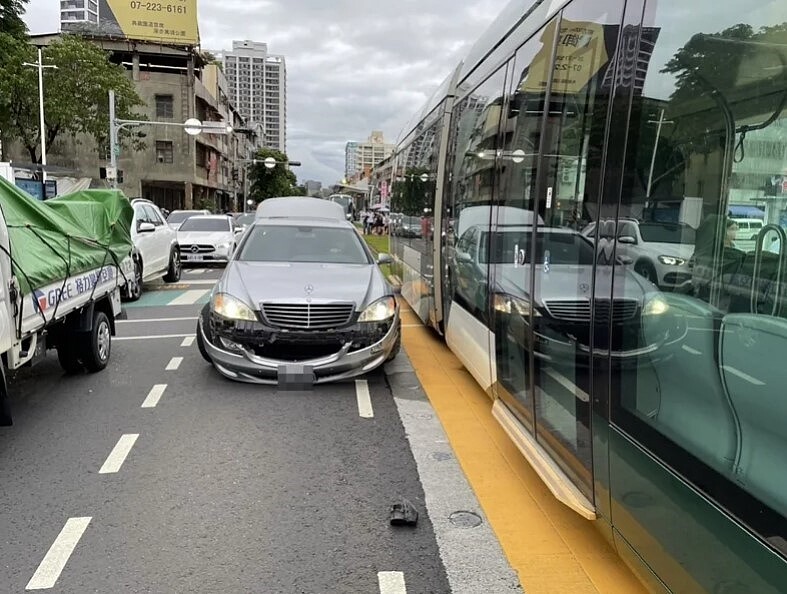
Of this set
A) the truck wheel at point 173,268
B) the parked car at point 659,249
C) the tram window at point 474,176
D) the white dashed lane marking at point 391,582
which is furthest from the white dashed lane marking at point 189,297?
the parked car at point 659,249

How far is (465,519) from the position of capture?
3.69 m

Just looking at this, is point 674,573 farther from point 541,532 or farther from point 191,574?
point 191,574

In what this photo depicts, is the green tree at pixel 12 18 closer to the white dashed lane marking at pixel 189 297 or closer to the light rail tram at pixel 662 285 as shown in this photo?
the white dashed lane marking at pixel 189 297

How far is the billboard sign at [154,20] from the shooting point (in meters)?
52.4

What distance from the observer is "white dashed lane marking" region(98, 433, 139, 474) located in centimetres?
429

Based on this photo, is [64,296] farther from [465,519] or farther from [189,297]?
[189,297]

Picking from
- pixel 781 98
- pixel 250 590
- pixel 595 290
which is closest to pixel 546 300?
pixel 595 290

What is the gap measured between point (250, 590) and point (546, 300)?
2.17m

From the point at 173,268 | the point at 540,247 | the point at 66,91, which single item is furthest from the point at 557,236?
the point at 66,91

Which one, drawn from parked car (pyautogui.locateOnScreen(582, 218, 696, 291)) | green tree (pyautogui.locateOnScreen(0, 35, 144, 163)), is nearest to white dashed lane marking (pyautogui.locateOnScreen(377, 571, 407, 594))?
parked car (pyautogui.locateOnScreen(582, 218, 696, 291))

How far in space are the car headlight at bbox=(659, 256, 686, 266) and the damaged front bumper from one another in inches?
149

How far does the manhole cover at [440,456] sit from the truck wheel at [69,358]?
12.9 ft

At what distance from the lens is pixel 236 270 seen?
21.6ft

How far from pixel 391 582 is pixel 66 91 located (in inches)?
1374
